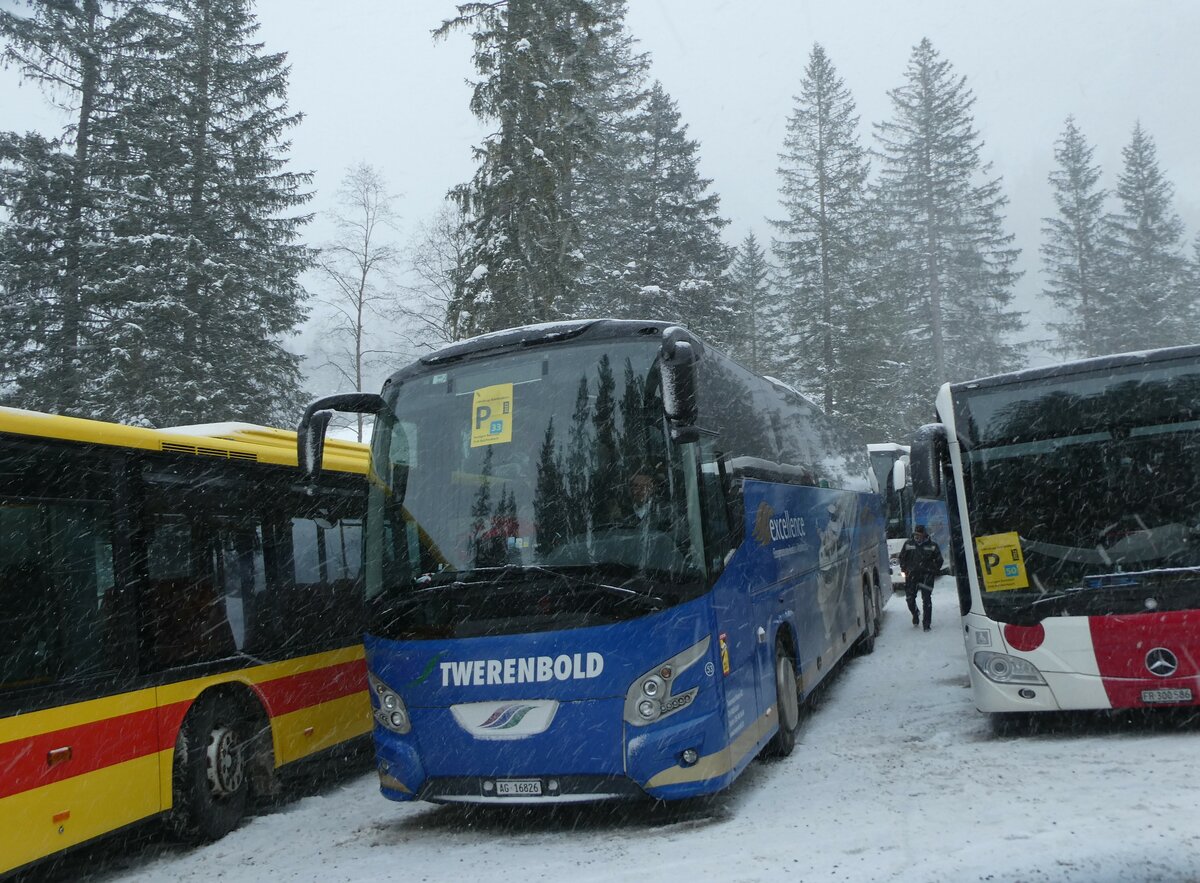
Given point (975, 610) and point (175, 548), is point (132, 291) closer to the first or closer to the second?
point (175, 548)

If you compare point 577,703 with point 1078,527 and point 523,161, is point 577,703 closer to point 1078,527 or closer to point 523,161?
point 1078,527

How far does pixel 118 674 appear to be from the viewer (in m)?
6.79

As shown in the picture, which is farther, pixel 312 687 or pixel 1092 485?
pixel 312 687

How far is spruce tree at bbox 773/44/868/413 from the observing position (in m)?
44.9

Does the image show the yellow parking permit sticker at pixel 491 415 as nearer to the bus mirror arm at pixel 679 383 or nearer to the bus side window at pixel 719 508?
the bus mirror arm at pixel 679 383

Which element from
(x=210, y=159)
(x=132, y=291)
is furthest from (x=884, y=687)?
(x=210, y=159)

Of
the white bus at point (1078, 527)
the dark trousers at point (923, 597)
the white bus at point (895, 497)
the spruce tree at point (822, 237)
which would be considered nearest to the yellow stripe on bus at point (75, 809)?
the white bus at point (1078, 527)

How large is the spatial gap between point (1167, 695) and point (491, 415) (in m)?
5.64

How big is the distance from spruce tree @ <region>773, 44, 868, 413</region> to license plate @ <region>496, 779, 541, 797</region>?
3891cm

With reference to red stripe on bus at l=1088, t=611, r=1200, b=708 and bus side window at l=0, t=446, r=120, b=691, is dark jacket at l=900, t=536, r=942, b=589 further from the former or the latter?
bus side window at l=0, t=446, r=120, b=691

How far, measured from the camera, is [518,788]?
6.75 m

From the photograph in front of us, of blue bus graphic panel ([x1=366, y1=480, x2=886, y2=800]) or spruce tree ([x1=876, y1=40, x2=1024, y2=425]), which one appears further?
spruce tree ([x1=876, y1=40, x2=1024, y2=425])

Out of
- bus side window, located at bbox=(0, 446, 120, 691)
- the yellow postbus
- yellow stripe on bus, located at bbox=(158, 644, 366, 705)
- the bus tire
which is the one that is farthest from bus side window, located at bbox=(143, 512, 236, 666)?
the bus tire

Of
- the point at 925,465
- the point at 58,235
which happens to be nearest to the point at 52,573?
the point at 925,465
